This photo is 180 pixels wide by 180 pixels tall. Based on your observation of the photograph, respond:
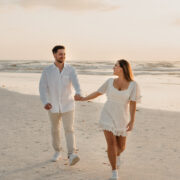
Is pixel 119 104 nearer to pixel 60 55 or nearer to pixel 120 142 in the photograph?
pixel 120 142

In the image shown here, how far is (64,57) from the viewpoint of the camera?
516cm

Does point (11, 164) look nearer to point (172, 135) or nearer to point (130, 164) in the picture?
point (130, 164)

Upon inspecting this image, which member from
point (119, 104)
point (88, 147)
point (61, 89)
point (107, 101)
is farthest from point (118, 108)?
point (88, 147)

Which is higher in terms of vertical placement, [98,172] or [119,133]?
[119,133]

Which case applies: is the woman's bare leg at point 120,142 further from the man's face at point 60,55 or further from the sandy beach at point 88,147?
the man's face at point 60,55

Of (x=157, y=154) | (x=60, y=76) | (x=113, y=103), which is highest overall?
(x=60, y=76)

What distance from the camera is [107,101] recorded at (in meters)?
4.51

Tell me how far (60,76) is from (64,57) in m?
0.32

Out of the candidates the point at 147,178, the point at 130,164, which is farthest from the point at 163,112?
the point at 147,178

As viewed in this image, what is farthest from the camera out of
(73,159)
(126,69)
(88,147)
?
(88,147)

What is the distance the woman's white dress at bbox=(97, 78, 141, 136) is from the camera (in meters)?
4.38

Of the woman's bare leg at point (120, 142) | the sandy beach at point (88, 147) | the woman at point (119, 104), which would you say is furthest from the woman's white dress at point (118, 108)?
the sandy beach at point (88, 147)

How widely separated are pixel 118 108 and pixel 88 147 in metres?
2.34

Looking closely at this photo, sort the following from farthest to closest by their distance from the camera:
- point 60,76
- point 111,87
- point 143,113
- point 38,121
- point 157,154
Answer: point 143,113 → point 38,121 → point 157,154 → point 60,76 → point 111,87
